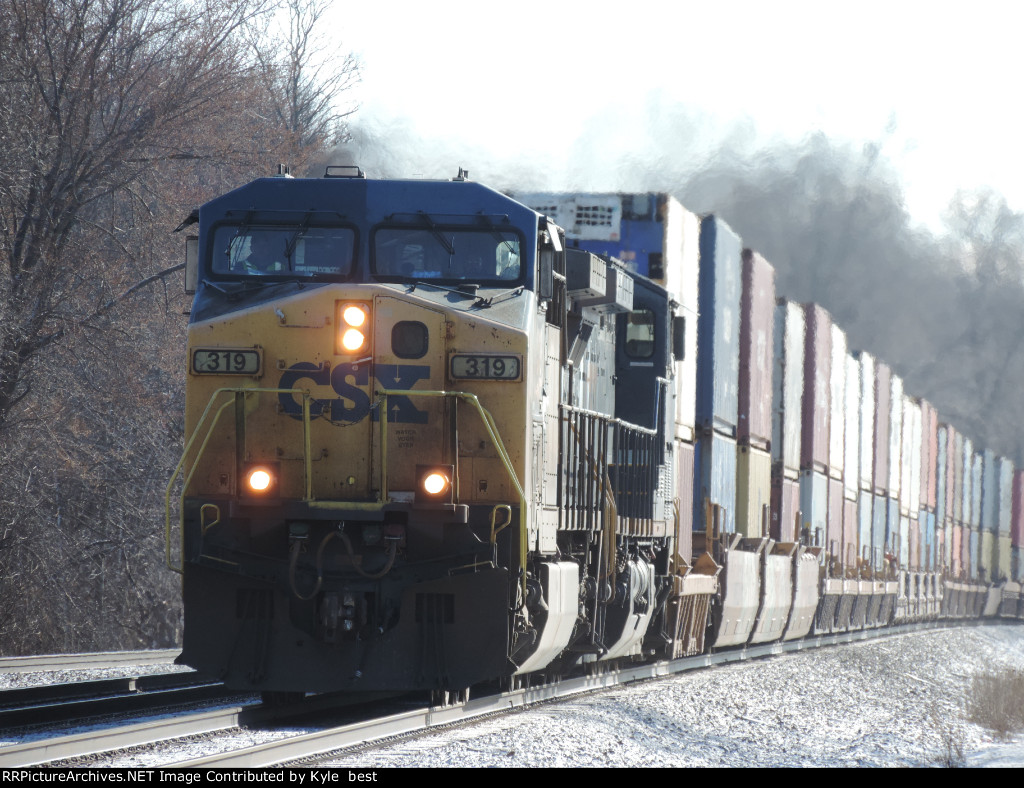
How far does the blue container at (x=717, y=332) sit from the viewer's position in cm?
1712

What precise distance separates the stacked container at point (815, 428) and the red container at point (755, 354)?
313 centimetres

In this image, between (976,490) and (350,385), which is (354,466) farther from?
(976,490)

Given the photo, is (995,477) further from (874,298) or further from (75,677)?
(874,298)

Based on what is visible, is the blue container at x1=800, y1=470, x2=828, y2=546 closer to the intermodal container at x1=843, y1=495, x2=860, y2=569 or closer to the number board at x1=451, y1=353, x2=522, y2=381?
the intermodal container at x1=843, y1=495, x2=860, y2=569

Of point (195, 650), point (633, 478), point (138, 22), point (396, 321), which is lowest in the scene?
point (195, 650)

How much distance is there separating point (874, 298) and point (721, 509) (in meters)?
96.6

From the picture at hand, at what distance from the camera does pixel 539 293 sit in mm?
9680

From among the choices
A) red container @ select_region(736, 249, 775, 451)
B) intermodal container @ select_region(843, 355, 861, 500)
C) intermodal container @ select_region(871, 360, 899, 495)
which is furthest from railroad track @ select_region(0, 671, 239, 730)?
intermodal container @ select_region(871, 360, 899, 495)

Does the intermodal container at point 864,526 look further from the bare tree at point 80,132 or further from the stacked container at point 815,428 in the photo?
the bare tree at point 80,132

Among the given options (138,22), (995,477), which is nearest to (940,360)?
(995,477)

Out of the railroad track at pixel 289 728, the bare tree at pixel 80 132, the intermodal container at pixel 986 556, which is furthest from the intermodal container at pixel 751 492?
the intermodal container at pixel 986 556

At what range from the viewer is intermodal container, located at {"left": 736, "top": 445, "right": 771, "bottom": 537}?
18672 millimetres

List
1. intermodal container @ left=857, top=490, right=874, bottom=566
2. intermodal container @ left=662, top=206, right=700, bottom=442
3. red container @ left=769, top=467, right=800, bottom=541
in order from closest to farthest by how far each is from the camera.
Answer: intermodal container @ left=662, top=206, right=700, bottom=442, red container @ left=769, top=467, right=800, bottom=541, intermodal container @ left=857, top=490, right=874, bottom=566

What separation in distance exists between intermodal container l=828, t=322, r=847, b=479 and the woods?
37.6 ft
